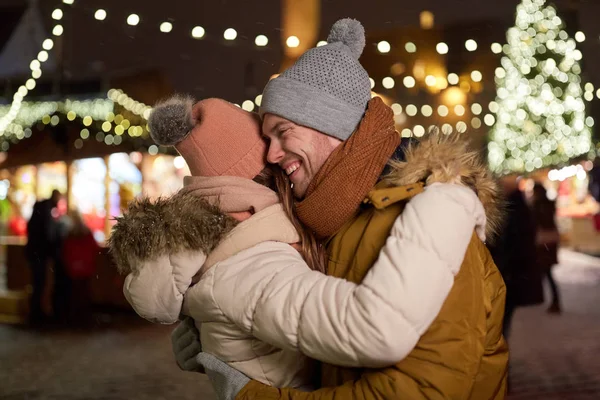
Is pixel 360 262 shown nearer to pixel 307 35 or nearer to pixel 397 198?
pixel 397 198

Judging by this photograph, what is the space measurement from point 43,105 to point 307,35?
635cm

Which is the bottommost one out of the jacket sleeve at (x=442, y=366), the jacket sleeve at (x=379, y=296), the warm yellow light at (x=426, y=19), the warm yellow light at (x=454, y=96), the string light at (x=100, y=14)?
the jacket sleeve at (x=442, y=366)

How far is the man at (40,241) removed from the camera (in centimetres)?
952

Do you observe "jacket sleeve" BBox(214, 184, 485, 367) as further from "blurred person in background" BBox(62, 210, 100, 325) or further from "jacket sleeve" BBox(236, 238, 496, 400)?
"blurred person in background" BBox(62, 210, 100, 325)

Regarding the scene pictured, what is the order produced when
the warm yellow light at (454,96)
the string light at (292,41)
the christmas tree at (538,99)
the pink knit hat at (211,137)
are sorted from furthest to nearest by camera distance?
the christmas tree at (538,99), the warm yellow light at (454,96), the string light at (292,41), the pink knit hat at (211,137)

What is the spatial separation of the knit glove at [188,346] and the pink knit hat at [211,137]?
0.49 metres

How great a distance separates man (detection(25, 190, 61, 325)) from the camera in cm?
952

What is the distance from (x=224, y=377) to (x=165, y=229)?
432mm

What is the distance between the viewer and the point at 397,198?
1.65m

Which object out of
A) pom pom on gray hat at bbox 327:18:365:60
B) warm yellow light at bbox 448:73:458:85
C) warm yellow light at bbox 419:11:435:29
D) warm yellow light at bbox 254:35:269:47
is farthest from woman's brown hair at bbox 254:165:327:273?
warm yellow light at bbox 448:73:458:85

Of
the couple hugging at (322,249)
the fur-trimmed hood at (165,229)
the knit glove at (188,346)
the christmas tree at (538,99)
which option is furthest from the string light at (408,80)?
the christmas tree at (538,99)

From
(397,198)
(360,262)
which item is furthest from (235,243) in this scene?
(397,198)

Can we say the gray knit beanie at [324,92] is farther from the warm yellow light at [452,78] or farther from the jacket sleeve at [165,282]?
the warm yellow light at [452,78]

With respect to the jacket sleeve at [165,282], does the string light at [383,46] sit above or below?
above
